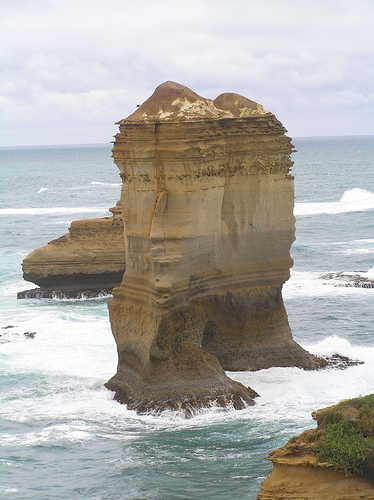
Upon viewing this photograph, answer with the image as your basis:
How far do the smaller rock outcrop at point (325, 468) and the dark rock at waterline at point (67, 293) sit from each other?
22244 mm

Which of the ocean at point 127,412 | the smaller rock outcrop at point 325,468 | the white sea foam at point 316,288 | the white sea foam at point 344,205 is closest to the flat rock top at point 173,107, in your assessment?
the ocean at point 127,412

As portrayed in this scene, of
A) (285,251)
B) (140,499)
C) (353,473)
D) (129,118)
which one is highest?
(129,118)

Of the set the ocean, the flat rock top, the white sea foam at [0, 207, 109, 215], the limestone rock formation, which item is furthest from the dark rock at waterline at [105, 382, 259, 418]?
the white sea foam at [0, 207, 109, 215]

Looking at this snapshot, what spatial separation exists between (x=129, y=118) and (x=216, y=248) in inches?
134

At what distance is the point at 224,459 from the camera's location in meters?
18.6

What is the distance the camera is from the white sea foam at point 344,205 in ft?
227

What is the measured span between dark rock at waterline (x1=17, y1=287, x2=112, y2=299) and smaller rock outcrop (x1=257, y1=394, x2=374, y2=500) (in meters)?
22.2

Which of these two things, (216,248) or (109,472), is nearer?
(109,472)

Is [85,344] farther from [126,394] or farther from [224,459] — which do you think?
[224,459]

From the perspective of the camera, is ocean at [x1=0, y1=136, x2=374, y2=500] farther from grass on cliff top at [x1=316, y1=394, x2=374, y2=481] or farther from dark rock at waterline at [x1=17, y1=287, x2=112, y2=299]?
grass on cliff top at [x1=316, y1=394, x2=374, y2=481]

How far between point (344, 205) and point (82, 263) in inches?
1557

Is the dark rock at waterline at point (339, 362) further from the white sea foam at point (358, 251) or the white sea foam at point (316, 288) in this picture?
the white sea foam at point (358, 251)

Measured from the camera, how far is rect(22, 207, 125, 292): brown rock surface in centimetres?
3644

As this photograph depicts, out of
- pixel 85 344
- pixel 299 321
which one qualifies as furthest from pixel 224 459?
pixel 299 321
